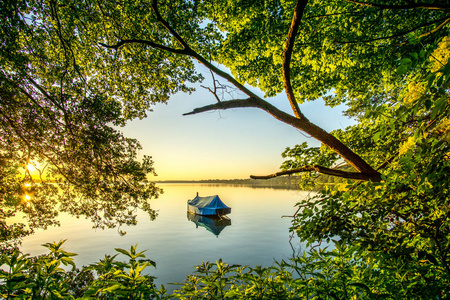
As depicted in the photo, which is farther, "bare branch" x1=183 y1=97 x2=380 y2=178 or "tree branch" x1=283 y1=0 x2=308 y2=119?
"bare branch" x1=183 y1=97 x2=380 y2=178

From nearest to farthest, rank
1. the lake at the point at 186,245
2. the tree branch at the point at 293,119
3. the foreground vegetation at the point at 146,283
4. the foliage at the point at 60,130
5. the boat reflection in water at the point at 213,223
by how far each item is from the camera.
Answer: the foreground vegetation at the point at 146,283 < the tree branch at the point at 293,119 < the foliage at the point at 60,130 < the lake at the point at 186,245 < the boat reflection in water at the point at 213,223

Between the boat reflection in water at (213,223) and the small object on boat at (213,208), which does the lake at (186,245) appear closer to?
the boat reflection in water at (213,223)

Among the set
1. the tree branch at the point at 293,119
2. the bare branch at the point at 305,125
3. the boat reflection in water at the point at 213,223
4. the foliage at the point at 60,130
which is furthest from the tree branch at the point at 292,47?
the boat reflection in water at the point at 213,223

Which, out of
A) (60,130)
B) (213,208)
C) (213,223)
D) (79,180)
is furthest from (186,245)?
(60,130)

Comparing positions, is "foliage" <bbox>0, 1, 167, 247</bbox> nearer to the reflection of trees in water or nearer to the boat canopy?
the reflection of trees in water

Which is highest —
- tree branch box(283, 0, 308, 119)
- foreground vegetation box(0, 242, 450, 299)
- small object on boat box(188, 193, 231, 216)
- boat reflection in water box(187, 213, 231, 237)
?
tree branch box(283, 0, 308, 119)

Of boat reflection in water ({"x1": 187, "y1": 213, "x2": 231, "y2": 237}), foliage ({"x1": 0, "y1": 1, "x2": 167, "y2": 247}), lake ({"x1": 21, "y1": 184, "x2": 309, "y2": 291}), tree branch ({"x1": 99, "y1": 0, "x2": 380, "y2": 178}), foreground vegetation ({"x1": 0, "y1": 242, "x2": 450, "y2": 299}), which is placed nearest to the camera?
foreground vegetation ({"x1": 0, "y1": 242, "x2": 450, "y2": 299})

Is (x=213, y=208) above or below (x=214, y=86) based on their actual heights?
below

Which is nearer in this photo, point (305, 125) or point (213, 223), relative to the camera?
point (305, 125)

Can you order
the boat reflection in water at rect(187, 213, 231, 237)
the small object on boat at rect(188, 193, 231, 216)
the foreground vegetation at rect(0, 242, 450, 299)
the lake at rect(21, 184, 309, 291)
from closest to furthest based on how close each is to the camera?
the foreground vegetation at rect(0, 242, 450, 299), the lake at rect(21, 184, 309, 291), the boat reflection in water at rect(187, 213, 231, 237), the small object on boat at rect(188, 193, 231, 216)

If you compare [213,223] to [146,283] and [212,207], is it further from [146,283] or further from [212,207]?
[146,283]

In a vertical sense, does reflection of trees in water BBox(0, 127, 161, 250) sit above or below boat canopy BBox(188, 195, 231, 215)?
above

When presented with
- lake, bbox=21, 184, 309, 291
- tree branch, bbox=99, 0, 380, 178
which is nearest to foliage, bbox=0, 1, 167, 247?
tree branch, bbox=99, 0, 380, 178

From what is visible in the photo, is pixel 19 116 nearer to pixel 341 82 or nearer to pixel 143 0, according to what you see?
pixel 143 0
